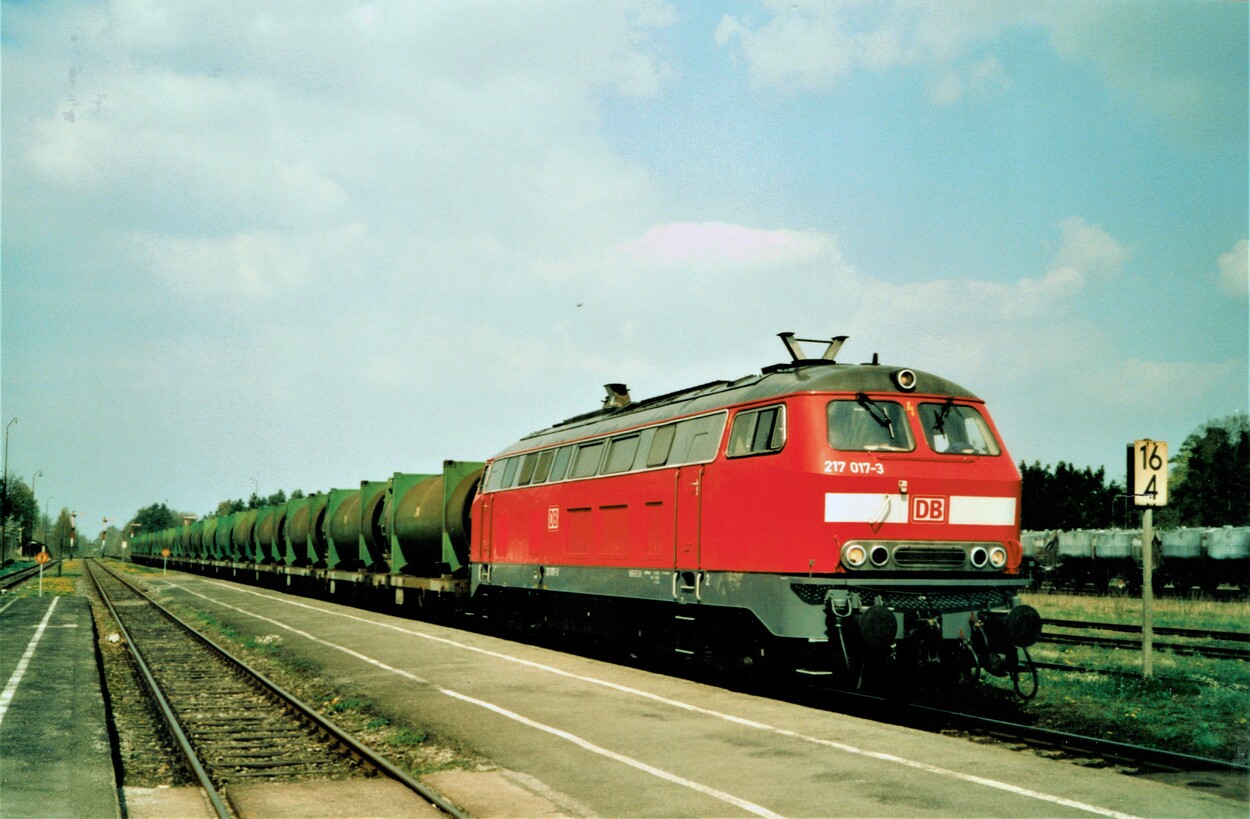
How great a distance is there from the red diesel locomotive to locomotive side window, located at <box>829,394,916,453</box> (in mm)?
17

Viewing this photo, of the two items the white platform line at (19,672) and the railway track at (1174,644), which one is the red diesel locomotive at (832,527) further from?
the white platform line at (19,672)

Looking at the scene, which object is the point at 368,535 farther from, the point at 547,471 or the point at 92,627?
the point at 547,471

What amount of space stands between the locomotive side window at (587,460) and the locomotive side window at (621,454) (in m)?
0.39

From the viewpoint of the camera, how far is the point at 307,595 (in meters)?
40.1

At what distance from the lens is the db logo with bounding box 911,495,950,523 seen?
11.8m

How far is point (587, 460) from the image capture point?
1756 cm

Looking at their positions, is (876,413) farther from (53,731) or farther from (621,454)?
(53,731)

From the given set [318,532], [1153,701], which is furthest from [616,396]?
[318,532]

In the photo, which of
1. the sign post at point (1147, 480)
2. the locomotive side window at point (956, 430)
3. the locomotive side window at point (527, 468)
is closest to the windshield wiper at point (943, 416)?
the locomotive side window at point (956, 430)

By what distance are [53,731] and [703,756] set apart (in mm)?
7109

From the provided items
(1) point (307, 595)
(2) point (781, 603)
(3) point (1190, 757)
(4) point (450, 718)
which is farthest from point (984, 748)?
(1) point (307, 595)

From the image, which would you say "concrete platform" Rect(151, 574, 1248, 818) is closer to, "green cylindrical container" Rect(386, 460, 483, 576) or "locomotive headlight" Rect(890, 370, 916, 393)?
"locomotive headlight" Rect(890, 370, 916, 393)

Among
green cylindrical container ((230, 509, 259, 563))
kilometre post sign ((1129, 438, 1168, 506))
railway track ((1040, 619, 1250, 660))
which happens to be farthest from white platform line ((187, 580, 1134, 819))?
green cylindrical container ((230, 509, 259, 563))

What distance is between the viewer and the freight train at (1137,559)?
40.5 metres
